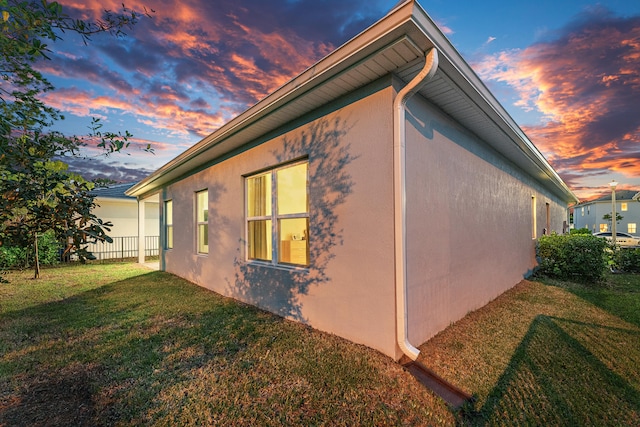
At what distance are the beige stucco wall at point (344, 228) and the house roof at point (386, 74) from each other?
0.25 m

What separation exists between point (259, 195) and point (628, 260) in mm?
11983

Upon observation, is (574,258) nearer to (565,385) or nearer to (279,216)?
(565,385)

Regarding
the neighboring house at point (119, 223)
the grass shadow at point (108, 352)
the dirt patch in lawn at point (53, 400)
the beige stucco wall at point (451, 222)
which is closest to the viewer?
the dirt patch in lawn at point (53, 400)

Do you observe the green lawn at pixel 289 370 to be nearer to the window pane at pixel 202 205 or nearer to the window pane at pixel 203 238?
the window pane at pixel 203 238

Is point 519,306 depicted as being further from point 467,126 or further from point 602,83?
point 602,83

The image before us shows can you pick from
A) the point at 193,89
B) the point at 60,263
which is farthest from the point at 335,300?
the point at 60,263

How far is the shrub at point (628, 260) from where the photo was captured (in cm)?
902

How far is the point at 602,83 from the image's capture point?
667cm

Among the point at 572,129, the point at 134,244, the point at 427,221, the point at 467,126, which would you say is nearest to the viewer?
the point at 427,221

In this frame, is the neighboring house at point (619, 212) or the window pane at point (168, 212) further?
the neighboring house at point (619, 212)

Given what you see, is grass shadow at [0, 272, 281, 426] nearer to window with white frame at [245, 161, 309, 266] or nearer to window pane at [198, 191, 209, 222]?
window with white frame at [245, 161, 309, 266]

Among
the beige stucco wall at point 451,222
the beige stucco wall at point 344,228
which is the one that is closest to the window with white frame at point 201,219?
the beige stucco wall at point 344,228

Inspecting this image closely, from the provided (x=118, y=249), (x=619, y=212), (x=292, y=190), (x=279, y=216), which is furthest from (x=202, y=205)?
(x=619, y=212)

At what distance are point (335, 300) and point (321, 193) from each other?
1375mm
